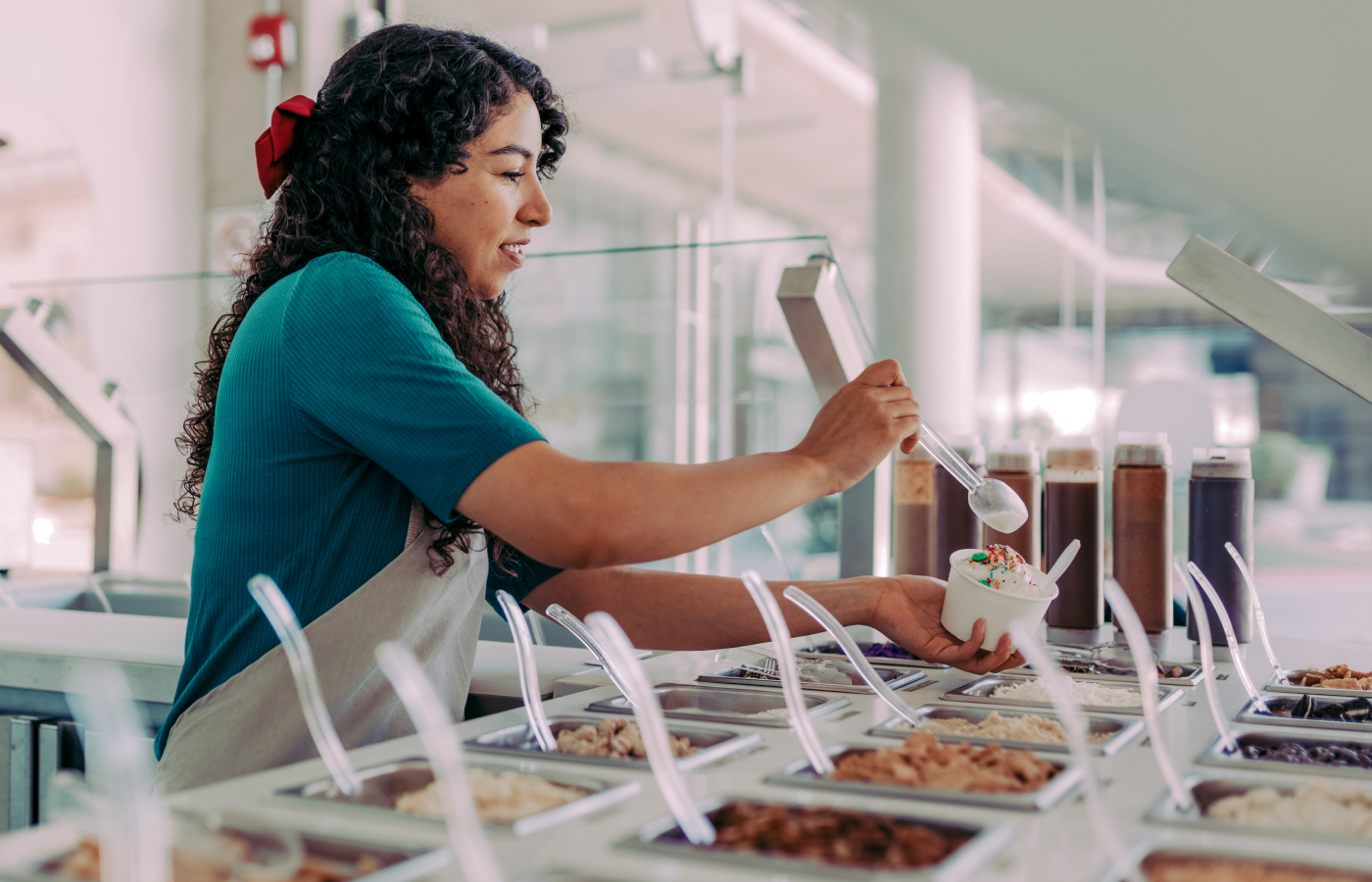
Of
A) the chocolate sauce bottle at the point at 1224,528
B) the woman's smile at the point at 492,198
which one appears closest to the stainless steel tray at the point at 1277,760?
the chocolate sauce bottle at the point at 1224,528

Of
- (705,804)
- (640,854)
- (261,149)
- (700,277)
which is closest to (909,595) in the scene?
(705,804)

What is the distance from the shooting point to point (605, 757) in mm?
946

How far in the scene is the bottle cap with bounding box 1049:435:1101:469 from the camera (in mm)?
1659

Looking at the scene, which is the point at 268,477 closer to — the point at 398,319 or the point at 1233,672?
the point at 398,319

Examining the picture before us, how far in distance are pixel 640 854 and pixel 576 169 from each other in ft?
13.2

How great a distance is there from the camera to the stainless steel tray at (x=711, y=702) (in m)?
1.18

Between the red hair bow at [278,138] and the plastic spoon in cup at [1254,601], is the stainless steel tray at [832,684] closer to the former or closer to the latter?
the plastic spoon in cup at [1254,601]

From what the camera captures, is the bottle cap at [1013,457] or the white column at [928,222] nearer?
the bottle cap at [1013,457]

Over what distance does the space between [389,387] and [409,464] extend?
7 cm

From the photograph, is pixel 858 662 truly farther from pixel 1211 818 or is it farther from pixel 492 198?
pixel 492 198

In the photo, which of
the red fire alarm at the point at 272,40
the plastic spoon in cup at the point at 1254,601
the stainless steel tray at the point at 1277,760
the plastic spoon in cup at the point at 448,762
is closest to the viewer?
the plastic spoon in cup at the point at 448,762

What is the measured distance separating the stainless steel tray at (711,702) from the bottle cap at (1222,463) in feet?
2.36

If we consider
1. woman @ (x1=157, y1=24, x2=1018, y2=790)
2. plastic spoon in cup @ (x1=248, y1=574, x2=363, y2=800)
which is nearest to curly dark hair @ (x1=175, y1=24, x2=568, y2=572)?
woman @ (x1=157, y1=24, x2=1018, y2=790)

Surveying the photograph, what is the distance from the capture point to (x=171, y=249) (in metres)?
3.79
